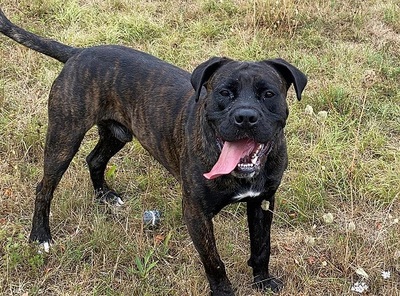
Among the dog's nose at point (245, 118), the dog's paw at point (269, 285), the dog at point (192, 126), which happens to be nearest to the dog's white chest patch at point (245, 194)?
the dog at point (192, 126)

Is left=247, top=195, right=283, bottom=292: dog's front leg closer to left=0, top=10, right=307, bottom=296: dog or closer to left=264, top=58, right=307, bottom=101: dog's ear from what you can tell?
left=0, top=10, right=307, bottom=296: dog

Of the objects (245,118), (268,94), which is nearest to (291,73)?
(268,94)

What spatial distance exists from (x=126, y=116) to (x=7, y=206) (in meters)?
1.15

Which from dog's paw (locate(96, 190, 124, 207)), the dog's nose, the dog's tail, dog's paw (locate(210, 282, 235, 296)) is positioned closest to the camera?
the dog's nose

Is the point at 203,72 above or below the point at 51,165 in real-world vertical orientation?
above

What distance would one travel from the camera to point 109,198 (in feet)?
15.1

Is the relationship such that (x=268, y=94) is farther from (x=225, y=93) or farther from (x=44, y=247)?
(x=44, y=247)

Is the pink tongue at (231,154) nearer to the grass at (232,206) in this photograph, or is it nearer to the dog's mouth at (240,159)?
the dog's mouth at (240,159)

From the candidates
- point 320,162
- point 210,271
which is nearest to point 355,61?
point 320,162

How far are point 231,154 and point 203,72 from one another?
474mm

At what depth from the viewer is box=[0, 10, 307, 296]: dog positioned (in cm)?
315

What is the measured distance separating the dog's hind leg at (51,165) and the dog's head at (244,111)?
3.53 feet

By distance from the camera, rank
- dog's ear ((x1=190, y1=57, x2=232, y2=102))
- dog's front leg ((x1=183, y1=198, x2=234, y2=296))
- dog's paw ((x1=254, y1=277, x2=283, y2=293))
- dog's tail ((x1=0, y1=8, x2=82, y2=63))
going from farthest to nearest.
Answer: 1. dog's tail ((x1=0, y1=8, x2=82, y2=63))
2. dog's paw ((x1=254, y1=277, x2=283, y2=293))
3. dog's front leg ((x1=183, y1=198, x2=234, y2=296))
4. dog's ear ((x1=190, y1=57, x2=232, y2=102))

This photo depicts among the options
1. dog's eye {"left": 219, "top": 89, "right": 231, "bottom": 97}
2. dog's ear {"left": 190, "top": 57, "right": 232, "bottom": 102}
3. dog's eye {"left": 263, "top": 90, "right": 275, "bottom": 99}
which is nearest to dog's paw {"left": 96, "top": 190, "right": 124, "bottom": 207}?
dog's ear {"left": 190, "top": 57, "right": 232, "bottom": 102}
